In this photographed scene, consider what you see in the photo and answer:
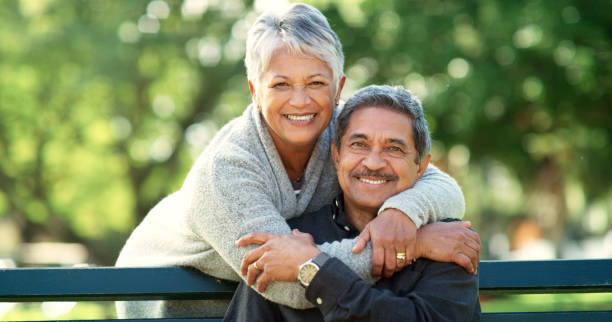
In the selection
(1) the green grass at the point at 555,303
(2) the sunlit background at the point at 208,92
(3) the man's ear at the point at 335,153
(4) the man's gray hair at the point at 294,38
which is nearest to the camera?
(4) the man's gray hair at the point at 294,38

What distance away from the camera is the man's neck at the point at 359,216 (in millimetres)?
3025

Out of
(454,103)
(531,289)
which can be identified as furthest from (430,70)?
(531,289)

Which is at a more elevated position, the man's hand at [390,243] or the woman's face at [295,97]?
the woman's face at [295,97]

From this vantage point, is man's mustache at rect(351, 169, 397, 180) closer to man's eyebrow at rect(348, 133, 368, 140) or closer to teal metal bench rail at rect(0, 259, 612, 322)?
man's eyebrow at rect(348, 133, 368, 140)

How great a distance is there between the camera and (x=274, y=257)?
2564mm

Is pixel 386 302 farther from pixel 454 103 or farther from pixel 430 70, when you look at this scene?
pixel 430 70

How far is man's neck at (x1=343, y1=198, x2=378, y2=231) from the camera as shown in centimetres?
303

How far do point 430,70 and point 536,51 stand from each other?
1470 millimetres

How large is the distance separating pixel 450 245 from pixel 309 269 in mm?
517

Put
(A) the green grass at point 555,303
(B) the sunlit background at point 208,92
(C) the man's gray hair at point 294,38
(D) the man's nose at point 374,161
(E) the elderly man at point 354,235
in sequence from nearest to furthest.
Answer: (E) the elderly man at point 354,235, (D) the man's nose at point 374,161, (C) the man's gray hair at point 294,38, (A) the green grass at point 555,303, (B) the sunlit background at point 208,92

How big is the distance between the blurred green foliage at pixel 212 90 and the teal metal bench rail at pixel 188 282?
6655mm

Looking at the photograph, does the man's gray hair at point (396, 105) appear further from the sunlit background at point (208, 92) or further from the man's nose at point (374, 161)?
the sunlit background at point (208, 92)

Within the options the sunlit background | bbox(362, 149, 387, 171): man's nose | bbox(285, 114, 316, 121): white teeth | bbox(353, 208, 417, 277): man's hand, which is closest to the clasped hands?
bbox(353, 208, 417, 277): man's hand

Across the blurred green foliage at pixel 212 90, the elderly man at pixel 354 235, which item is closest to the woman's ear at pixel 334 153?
the elderly man at pixel 354 235
